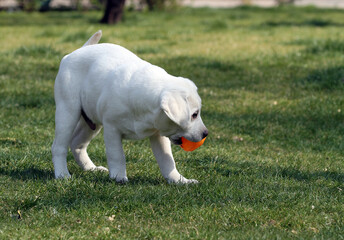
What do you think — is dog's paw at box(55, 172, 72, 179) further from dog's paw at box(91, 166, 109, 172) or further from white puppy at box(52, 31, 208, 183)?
dog's paw at box(91, 166, 109, 172)

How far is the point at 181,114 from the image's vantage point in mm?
3678

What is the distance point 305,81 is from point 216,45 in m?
3.77

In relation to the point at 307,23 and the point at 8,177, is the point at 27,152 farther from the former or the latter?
the point at 307,23

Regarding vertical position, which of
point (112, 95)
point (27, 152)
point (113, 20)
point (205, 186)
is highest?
point (112, 95)

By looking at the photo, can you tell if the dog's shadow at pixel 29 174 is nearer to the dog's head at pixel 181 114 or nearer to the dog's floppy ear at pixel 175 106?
the dog's head at pixel 181 114

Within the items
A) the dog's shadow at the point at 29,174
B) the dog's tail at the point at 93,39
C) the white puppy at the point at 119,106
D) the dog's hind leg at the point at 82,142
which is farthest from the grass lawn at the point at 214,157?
the dog's tail at the point at 93,39

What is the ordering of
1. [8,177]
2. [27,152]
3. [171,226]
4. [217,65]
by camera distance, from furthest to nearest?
[217,65] → [27,152] → [8,177] → [171,226]

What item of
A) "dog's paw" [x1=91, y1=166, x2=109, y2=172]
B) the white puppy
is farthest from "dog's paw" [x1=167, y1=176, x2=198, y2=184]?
"dog's paw" [x1=91, y1=166, x2=109, y2=172]

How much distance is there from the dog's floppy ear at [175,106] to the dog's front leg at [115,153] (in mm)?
558

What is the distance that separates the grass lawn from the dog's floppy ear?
0.58m

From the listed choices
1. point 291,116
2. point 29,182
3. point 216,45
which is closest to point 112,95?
point 29,182

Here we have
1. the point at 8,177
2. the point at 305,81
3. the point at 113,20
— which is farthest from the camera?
the point at 113,20

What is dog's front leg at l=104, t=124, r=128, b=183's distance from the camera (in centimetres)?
402

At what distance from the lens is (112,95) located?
3893 mm
